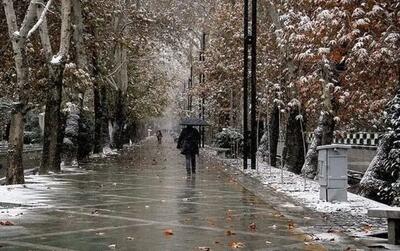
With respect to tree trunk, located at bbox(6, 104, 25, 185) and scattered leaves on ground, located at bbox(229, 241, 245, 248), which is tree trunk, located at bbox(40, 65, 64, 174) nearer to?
tree trunk, located at bbox(6, 104, 25, 185)

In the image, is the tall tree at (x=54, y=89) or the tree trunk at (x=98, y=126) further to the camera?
the tree trunk at (x=98, y=126)

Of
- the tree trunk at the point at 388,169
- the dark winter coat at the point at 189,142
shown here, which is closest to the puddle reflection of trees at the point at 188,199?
the dark winter coat at the point at 189,142

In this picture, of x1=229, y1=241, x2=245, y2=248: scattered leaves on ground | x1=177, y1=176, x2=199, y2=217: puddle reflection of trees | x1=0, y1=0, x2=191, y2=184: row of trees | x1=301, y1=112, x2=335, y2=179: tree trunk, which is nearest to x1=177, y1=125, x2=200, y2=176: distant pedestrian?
x1=177, y1=176, x2=199, y2=217: puddle reflection of trees

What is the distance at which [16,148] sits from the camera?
659 inches

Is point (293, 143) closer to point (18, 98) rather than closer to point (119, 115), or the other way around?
point (18, 98)

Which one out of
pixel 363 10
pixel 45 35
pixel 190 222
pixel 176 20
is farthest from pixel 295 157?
pixel 176 20

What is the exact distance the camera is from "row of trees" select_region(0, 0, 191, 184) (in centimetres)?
1678

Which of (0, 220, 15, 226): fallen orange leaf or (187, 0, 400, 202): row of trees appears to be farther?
(187, 0, 400, 202): row of trees

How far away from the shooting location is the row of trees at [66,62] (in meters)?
16.8

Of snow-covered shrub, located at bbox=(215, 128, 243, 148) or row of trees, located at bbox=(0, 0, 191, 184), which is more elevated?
row of trees, located at bbox=(0, 0, 191, 184)

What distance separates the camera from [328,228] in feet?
33.3

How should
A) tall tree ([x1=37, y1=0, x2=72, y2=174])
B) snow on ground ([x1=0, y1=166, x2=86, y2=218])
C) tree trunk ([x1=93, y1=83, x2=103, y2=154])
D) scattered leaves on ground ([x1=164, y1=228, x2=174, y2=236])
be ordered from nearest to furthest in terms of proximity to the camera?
scattered leaves on ground ([x1=164, y1=228, x2=174, y2=236]) < snow on ground ([x1=0, y1=166, x2=86, y2=218]) < tall tree ([x1=37, y1=0, x2=72, y2=174]) < tree trunk ([x1=93, y1=83, x2=103, y2=154])

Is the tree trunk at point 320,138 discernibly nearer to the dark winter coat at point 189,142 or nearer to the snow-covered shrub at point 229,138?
the dark winter coat at point 189,142

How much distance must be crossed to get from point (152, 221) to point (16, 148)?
713cm
